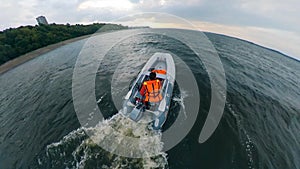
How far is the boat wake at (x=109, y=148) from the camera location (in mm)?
8992

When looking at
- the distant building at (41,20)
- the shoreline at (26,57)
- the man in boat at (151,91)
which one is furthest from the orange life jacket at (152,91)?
the distant building at (41,20)

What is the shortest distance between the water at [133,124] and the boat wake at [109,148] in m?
0.05

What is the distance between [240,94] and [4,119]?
19.6m

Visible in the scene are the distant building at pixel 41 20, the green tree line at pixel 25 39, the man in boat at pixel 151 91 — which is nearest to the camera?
the man in boat at pixel 151 91

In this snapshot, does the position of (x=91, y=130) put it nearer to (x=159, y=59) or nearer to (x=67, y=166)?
(x=67, y=166)

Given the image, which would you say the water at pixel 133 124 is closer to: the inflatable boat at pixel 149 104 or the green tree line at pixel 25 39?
the inflatable boat at pixel 149 104

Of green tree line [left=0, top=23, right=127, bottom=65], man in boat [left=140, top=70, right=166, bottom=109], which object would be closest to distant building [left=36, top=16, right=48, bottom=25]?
green tree line [left=0, top=23, right=127, bottom=65]

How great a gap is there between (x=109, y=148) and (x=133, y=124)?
185 centimetres

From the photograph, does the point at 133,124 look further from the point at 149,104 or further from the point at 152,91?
the point at 152,91

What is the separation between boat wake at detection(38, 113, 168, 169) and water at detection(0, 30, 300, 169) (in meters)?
0.05

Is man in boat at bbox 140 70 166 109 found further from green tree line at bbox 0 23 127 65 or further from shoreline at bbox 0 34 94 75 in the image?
green tree line at bbox 0 23 127 65

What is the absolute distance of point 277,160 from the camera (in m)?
10.4

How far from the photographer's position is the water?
9578 mm

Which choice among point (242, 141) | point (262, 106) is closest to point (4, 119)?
point (242, 141)
